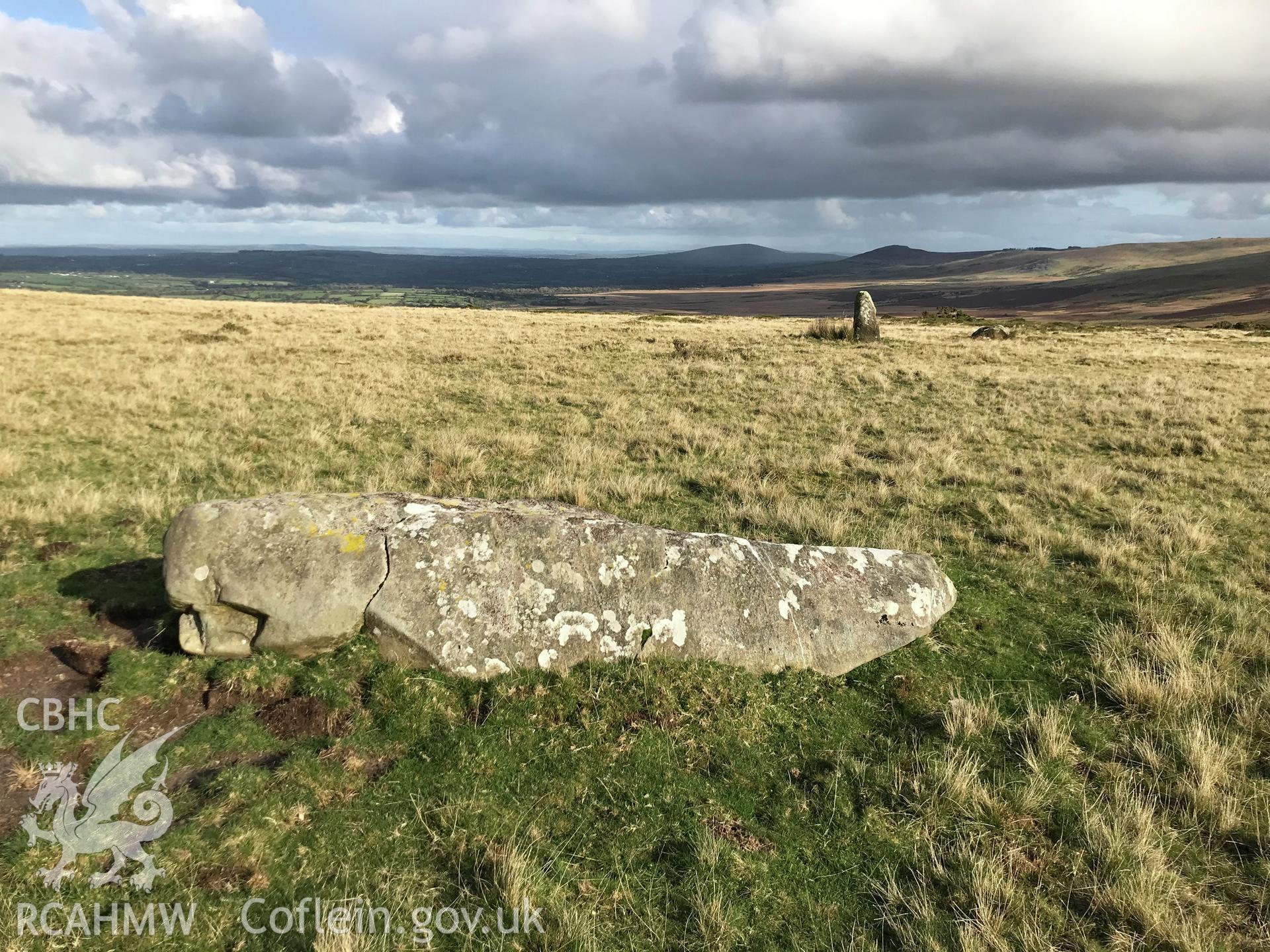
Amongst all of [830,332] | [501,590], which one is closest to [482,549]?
[501,590]

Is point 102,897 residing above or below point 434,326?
below

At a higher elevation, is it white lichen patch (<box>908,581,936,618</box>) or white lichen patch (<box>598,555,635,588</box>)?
white lichen patch (<box>598,555,635,588</box>)

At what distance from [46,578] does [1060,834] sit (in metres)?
9.07

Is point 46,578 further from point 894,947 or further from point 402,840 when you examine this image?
point 894,947

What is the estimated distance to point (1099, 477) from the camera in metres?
11.4

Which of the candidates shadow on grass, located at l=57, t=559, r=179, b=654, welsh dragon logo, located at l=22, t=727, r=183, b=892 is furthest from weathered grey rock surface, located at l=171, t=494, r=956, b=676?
welsh dragon logo, located at l=22, t=727, r=183, b=892

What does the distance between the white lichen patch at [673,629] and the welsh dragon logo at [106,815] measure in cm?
353

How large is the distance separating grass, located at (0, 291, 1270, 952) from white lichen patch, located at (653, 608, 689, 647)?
0.33m

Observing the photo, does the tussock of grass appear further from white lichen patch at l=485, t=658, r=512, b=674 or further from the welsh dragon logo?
the welsh dragon logo

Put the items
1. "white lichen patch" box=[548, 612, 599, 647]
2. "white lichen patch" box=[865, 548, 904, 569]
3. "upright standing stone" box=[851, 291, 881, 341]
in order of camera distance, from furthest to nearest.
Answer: "upright standing stone" box=[851, 291, 881, 341], "white lichen patch" box=[865, 548, 904, 569], "white lichen patch" box=[548, 612, 599, 647]

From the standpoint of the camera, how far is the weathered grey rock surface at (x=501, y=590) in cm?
543

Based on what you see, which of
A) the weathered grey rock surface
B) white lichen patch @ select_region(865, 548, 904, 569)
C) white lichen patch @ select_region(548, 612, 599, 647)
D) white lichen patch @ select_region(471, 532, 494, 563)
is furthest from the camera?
white lichen patch @ select_region(865, 548, 904, 569)

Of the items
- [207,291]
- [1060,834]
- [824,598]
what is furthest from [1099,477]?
[207,291]

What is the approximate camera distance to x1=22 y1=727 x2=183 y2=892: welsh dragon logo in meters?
3.62
